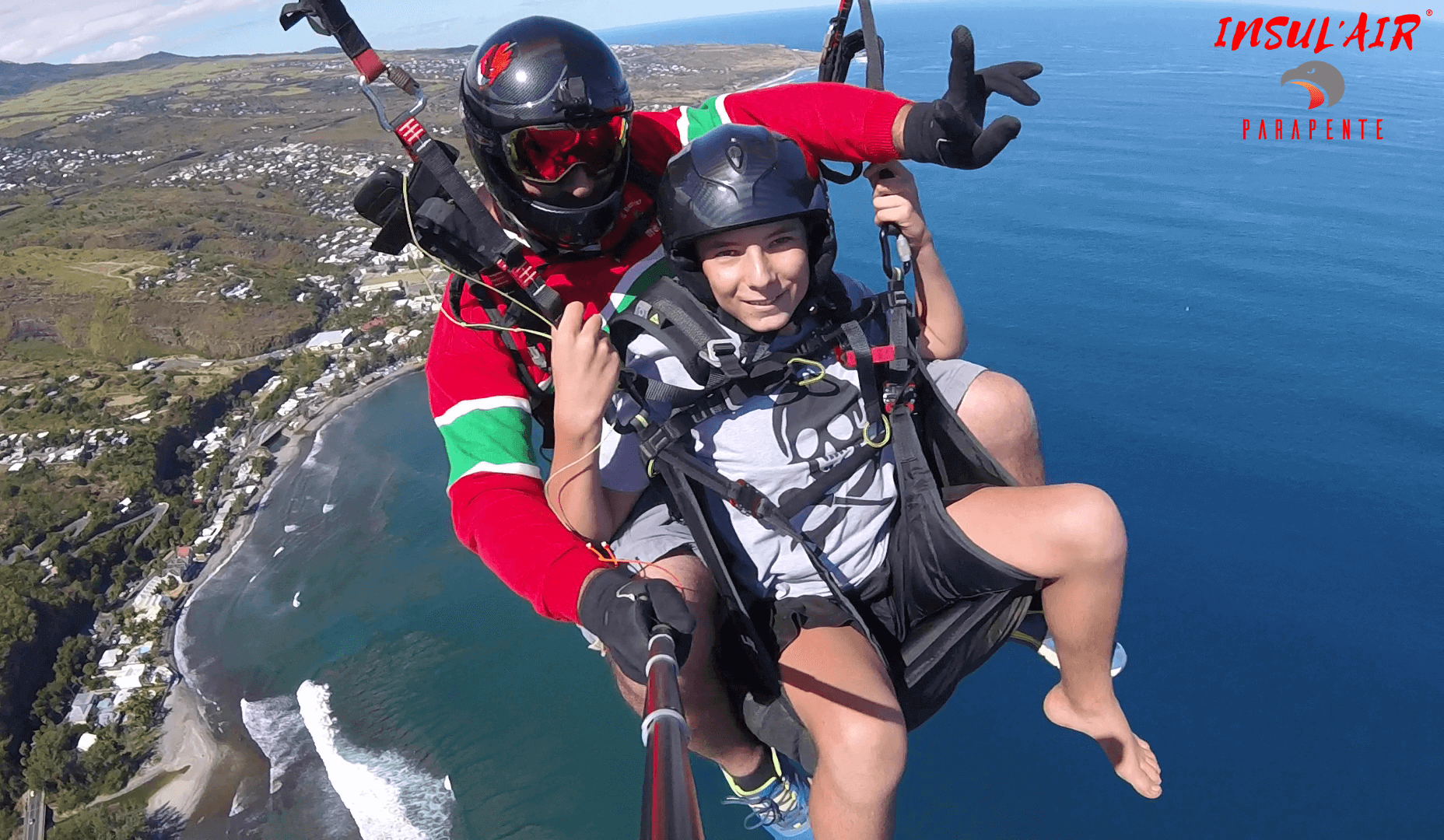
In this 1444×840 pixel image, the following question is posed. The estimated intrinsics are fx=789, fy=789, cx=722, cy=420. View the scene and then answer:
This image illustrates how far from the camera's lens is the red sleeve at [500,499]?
1798 mm

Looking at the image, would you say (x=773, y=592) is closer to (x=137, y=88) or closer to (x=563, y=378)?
(x=563, y=378)

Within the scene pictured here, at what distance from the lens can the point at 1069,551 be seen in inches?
85.2

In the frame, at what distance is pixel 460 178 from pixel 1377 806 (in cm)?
1909

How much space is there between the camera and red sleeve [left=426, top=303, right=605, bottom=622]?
180cm

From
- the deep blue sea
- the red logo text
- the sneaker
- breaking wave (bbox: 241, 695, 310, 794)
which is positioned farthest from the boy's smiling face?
the red logo text

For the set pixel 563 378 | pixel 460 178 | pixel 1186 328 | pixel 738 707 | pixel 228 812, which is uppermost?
pixel 460 178

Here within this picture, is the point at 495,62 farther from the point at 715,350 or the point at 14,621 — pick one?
the point at 14,621

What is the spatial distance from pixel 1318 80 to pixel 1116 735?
48707 millimetres

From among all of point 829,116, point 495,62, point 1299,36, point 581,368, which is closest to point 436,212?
point 495,62

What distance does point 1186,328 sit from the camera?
23.6 meters

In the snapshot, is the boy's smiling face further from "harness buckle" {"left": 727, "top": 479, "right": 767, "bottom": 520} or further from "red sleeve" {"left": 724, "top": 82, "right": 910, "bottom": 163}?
"harness buckle" {"left": 727, "top": 479, "right": 767, "bottom": 520}

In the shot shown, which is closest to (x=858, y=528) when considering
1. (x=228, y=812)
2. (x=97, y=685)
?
(x=228, y=812)

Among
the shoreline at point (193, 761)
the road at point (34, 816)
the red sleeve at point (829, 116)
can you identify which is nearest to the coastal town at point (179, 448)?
the road at point (34, 816)

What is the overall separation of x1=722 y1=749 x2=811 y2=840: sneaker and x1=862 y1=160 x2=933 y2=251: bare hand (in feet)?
5.90
